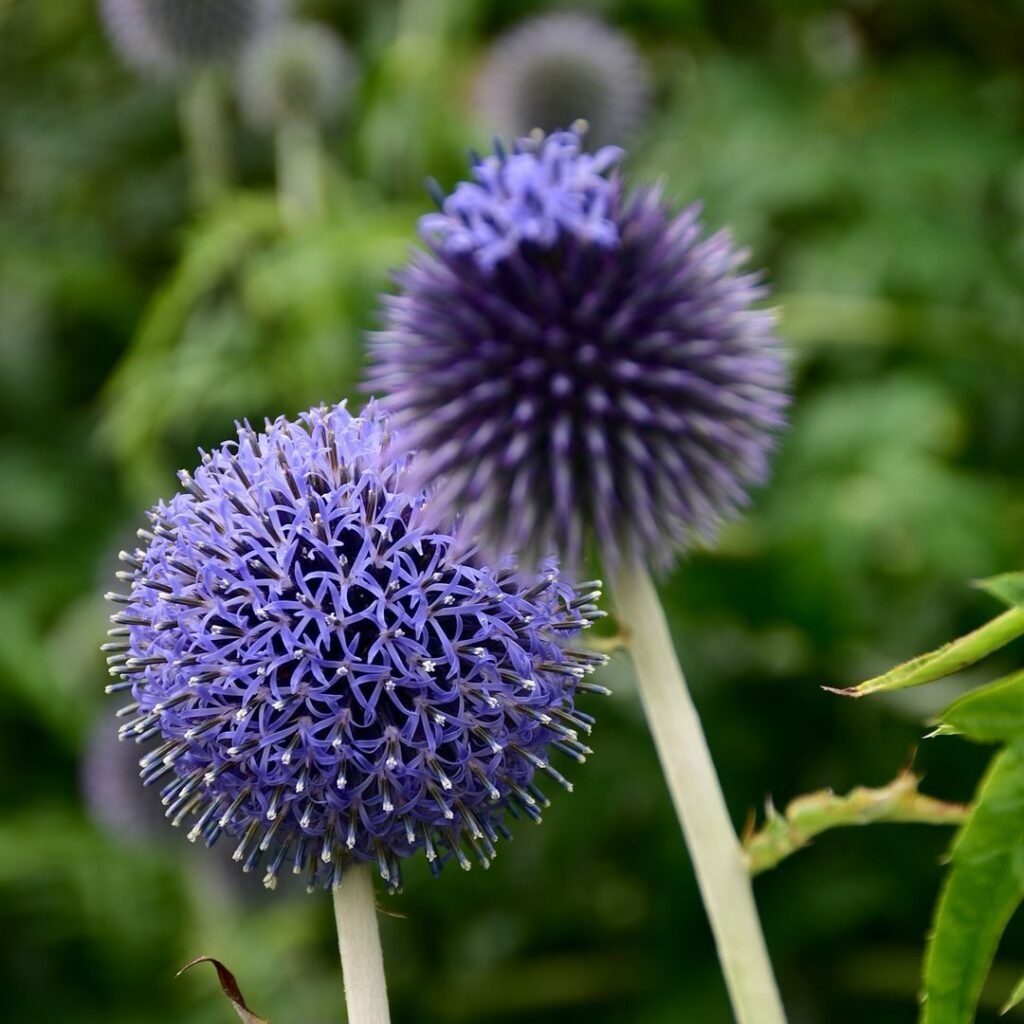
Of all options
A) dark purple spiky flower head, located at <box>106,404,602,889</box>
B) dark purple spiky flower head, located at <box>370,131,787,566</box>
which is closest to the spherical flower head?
dark purple spiky flower head, located at <box>370,131,787,566</box>

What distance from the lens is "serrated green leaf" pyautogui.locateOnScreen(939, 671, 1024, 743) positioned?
3.17 feet

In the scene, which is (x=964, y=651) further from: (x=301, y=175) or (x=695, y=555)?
(x=301, y=175)

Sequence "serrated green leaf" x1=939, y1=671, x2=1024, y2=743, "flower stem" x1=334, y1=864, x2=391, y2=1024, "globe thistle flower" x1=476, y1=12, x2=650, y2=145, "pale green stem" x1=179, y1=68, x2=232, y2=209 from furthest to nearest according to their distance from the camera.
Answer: "globe thistle flower" x1=476, y1=12, x2=650, y2=145, "pale green stem" x1=179, y1=68, x2=232, y2=209, "flower stem" x1=334, y1=864, x2=391, y2=1024, "serrated green leaf" x1=939, y1=671, x2=1024, y2=743

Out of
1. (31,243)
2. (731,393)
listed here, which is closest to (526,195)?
(731,393)

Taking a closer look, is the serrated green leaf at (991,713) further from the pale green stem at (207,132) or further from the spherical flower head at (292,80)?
the spherical flower head at (292,80)

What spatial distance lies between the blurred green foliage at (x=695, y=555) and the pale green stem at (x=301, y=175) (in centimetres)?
5

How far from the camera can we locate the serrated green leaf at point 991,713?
38.0 inches

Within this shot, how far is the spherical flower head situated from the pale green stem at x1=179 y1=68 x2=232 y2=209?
0.36ft

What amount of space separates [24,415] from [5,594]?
0.92m

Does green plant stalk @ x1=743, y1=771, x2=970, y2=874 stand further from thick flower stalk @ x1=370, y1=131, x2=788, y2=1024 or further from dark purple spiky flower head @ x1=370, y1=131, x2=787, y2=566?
dark purple spiky flower head @ x1=370, y1=131, x2=787, y2=566

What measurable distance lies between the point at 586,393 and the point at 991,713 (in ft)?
1.65

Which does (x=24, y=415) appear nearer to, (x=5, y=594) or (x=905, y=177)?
(x=5, y=594)

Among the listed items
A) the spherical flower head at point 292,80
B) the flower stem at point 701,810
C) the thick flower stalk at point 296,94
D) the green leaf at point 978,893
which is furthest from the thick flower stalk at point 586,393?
the spherical flower head at point 292,80

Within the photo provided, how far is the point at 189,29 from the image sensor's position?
354 centimetres
